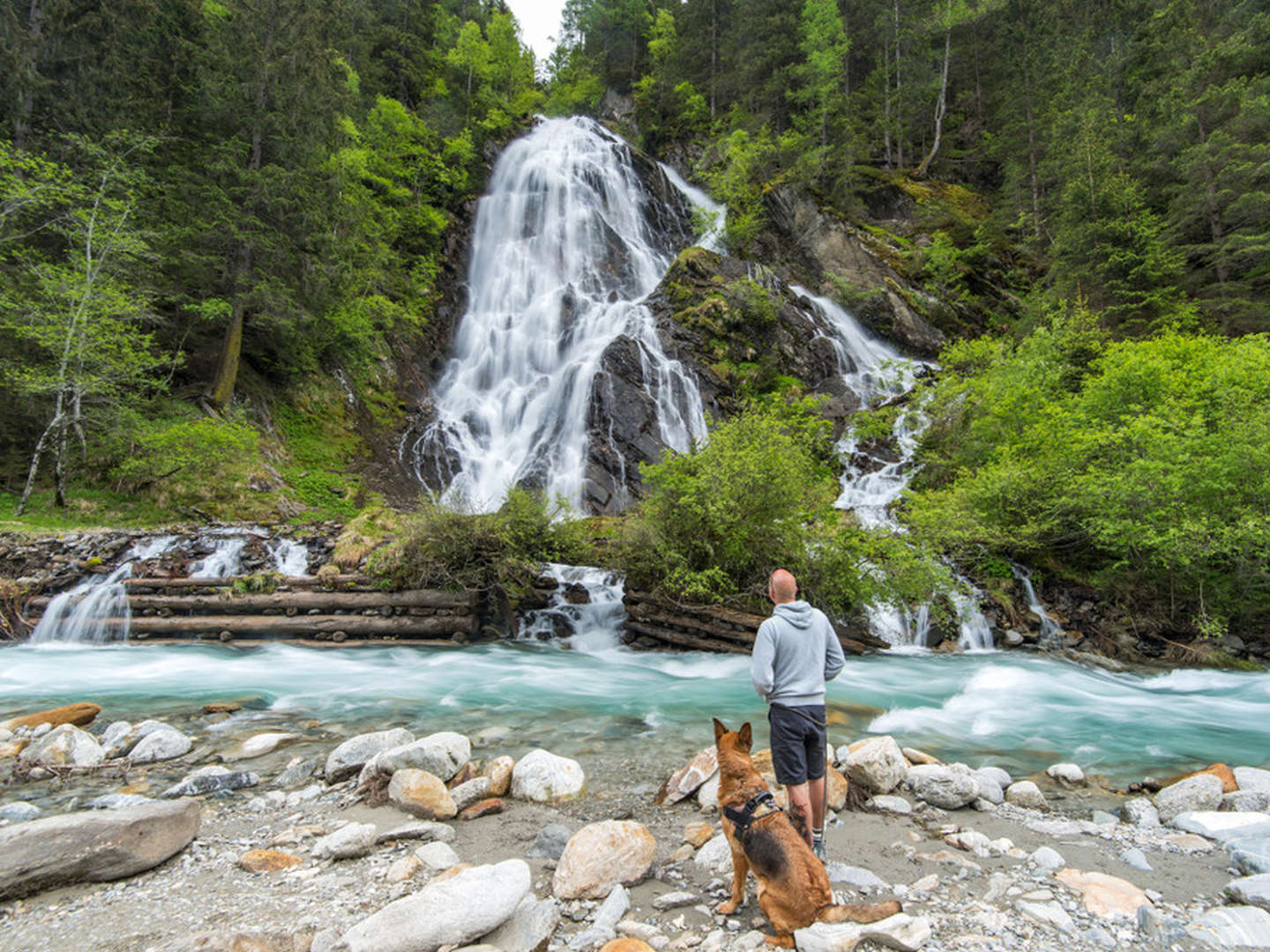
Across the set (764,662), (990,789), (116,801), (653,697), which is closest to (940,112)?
(653,697)

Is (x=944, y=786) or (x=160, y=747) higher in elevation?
(x=944, y=786)

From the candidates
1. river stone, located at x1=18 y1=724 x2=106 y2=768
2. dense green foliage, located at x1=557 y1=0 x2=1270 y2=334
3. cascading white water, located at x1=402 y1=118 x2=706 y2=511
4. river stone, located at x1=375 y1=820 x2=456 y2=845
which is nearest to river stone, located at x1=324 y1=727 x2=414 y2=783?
river stone, located at x1=375 y1=820 x2=456 y2=845

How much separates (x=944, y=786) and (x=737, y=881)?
254 centimetres

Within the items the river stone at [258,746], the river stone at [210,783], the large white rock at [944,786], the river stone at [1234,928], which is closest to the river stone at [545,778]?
the river stone at [210,783]

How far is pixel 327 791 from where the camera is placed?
4664 millimetres

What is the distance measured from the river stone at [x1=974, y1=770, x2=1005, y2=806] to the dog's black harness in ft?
9.49

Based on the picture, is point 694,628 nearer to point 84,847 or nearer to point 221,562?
point 84,847

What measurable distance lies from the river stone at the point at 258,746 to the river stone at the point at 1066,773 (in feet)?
25.1

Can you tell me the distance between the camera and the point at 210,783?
183 inches

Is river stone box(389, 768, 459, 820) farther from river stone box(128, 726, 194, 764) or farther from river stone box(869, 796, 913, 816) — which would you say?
river stone box(869, 796, 913, 816)

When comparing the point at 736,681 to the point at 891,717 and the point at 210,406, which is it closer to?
the point at 891,717

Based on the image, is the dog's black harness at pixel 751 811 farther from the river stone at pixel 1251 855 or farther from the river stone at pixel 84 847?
the river stone at pixel 84 847

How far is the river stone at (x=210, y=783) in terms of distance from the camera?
14.9 ft

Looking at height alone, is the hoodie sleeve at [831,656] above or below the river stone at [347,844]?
above
